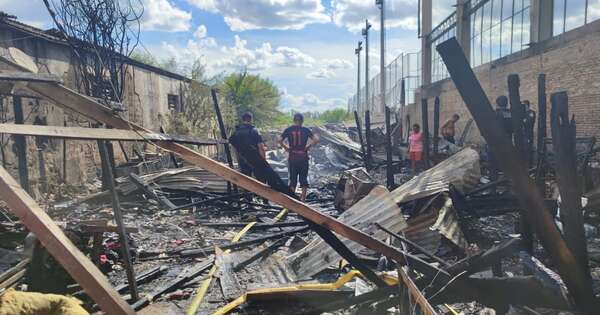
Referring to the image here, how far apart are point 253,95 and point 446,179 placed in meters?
25.6

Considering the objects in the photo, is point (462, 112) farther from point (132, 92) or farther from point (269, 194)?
point (269, 194)

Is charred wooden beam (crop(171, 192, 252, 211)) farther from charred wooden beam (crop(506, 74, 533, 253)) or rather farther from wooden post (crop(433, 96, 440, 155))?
charred wooden beam (crop(506, 74, 533, 253))

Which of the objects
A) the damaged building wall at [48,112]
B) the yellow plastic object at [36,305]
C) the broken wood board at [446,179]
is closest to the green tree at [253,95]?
the damaged building wall at [48,112]

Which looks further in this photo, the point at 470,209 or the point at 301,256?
the point at 470,209

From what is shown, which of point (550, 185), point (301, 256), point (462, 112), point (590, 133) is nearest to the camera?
point (301, 256)

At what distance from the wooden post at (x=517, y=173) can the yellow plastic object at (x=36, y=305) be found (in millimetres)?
2021

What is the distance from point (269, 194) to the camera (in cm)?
261

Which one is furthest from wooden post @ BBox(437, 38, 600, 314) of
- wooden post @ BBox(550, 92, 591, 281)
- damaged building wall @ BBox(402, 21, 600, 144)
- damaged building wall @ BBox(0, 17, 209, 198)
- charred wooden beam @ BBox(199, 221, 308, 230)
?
damaged building wall @ BBox(402, 21, 600, 144)

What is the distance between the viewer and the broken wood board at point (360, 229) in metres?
3.93

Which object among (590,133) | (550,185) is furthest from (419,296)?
(590,133)

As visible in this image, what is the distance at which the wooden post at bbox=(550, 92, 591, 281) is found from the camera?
208cm

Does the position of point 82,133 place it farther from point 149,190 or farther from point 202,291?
point 149,190

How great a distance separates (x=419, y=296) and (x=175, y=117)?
1549cm

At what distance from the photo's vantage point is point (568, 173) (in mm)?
2111
